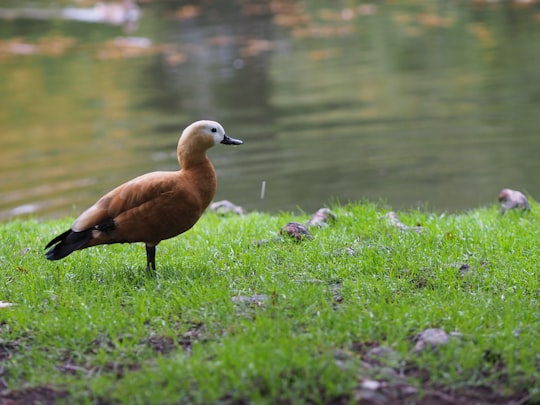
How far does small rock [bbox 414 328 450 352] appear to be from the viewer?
3781mm

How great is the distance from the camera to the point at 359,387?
11.5 ft

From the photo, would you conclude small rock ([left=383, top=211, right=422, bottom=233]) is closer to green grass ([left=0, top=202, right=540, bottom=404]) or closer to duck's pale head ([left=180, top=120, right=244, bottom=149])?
green grass ([left=0, top=202, right=540, bottom=404])

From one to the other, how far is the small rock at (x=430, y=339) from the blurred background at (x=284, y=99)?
349 cm

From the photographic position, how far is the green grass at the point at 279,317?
3553mm

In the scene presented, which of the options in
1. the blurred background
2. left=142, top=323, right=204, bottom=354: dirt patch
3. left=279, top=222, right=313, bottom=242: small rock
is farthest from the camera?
the blurred background

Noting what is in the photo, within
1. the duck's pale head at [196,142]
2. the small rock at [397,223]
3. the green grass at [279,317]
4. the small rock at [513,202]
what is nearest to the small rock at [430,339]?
the green grass at [279,317]

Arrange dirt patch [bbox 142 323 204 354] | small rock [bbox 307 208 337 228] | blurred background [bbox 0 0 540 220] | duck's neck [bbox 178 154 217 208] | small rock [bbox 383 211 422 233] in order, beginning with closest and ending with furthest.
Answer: dirt patch [bbox 142 323 204 354], duck's neck [bbox 178 154 217 208], small rock [bbox 383 211 422 233], small rock [bbox 307 208 337 228], blurred background [bbox 0 0 540 220]

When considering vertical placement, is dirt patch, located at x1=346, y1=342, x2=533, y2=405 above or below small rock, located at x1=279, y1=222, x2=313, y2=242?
above

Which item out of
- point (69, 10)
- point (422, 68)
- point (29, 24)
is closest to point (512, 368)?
point (422, 68)

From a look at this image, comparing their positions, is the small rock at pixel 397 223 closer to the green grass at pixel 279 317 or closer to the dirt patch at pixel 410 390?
the green grass at pixel 279 317

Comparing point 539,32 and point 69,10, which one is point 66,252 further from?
point 69,10

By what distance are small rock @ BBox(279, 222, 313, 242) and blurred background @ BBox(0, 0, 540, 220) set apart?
76.5 inches

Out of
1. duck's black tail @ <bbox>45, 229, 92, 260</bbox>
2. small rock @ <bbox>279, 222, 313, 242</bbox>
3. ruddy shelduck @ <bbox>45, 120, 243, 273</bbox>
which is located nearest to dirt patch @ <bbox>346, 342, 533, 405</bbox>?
ruddy shelduck @ <bbox>45, 120, 243, 273</bbox>

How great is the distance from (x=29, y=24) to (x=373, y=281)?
18.5 metres
